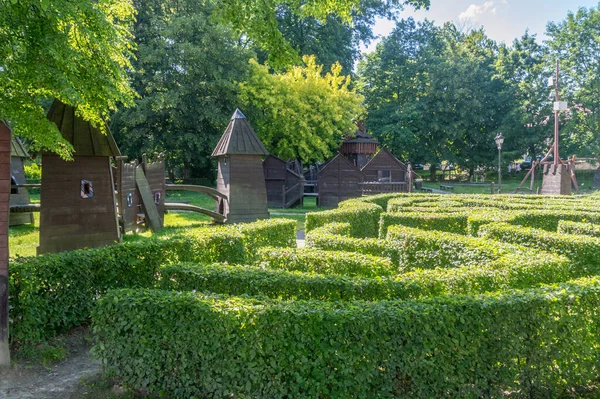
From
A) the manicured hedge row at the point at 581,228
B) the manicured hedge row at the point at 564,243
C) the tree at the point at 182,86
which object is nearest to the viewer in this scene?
the manicured hedge row at the point at 564,243

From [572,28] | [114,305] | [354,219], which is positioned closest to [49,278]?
[114,305]

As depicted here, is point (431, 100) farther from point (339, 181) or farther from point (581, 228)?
point (581, 228)

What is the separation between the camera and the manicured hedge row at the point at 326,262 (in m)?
6.38

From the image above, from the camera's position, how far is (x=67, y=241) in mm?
10289

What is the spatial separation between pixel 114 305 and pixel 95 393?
103 cm

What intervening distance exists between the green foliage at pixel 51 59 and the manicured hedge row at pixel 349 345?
3.22 metres

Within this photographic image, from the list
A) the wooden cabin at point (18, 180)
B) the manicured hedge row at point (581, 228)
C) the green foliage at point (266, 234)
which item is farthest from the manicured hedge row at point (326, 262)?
the wooden cabin at point (18, 180)

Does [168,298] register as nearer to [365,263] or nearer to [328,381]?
[328,381]

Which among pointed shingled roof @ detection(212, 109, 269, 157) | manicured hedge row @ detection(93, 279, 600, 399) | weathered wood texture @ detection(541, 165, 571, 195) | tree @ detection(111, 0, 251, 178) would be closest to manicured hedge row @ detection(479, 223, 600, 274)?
manicured hedge row @ detection(93, 279, 600, 399)

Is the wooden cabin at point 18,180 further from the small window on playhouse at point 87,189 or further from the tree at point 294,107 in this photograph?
the tree at point 294,107

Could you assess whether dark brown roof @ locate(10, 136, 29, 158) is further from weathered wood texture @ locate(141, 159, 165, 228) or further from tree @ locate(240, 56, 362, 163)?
tree @ locate(240, 56, 362, 163)

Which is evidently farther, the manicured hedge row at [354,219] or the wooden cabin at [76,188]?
the manicured hedge row at [354,219]

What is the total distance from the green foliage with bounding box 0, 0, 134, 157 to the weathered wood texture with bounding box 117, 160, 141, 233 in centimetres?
752

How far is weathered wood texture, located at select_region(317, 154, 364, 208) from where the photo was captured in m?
25.2
